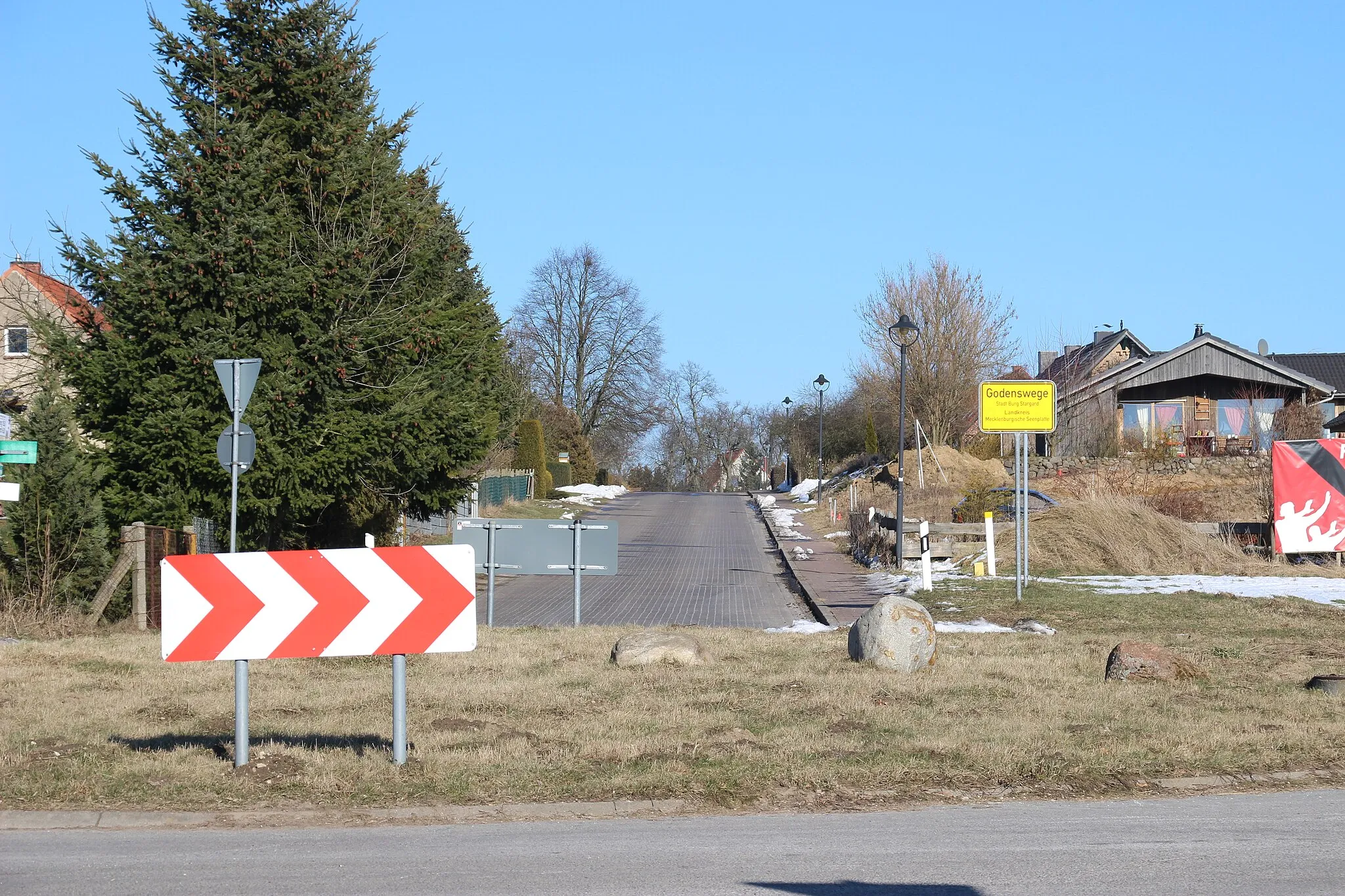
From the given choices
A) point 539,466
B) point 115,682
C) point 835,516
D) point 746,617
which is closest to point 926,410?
point 835,516

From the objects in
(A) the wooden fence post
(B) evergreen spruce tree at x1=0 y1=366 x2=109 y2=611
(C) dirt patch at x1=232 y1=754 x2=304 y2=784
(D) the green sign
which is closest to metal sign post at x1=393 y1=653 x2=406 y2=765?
(C) dirt patch at x1=232 y1=754 x2=304 y2=784

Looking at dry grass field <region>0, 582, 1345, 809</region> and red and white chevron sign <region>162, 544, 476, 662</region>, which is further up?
red and white chevron sign <region>162, 544, 476, 662</region>

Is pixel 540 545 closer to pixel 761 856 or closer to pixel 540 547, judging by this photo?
pixel 540 547

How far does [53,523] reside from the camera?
14891 millimetres

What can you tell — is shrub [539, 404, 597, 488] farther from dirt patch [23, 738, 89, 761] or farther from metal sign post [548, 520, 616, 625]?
dirt patch [23, 738, 89, 761]

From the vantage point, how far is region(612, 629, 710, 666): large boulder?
11.2 m

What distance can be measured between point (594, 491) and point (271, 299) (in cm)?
4238

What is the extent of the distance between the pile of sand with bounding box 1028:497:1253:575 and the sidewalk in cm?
362

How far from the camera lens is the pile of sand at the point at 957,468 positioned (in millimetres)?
43000

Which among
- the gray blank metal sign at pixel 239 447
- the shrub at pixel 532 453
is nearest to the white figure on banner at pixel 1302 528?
the gray blank metal sign at pixel 239 447

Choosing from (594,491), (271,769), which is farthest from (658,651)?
(594,491)

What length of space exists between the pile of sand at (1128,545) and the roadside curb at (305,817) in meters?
17.0

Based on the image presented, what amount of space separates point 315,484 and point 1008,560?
12.7 metres

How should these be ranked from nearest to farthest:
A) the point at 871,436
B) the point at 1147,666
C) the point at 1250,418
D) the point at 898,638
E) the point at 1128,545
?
the point at 1147,666 < the point at 898,638 < the point at 1128,545 < the point at 1250,418 < the point at 871,436
